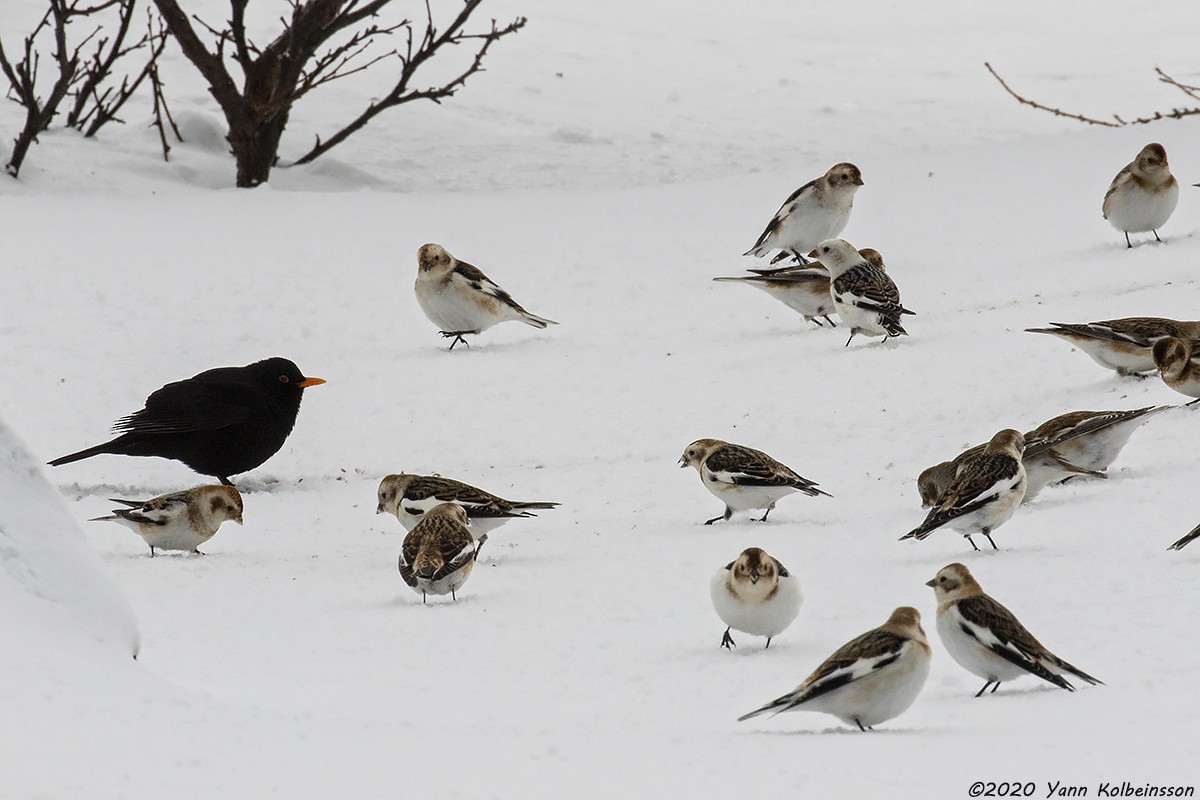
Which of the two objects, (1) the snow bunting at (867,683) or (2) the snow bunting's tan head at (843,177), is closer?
(1) the snow bunting at (867,683)

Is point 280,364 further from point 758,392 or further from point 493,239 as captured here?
point 493,239

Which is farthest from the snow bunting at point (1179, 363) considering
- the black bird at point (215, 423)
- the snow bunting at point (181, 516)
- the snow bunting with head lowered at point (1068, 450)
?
the snow bunting at point (181, 516)

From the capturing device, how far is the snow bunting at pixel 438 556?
6.50 meters

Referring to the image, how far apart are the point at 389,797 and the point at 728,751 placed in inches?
37.4

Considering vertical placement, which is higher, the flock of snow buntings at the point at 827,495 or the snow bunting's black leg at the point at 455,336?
the flock of snow buntings at the point at 827,495

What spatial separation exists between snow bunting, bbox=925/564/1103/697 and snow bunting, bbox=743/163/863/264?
21.6 ft

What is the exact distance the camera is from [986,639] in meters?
4.93

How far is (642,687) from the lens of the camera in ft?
17.8

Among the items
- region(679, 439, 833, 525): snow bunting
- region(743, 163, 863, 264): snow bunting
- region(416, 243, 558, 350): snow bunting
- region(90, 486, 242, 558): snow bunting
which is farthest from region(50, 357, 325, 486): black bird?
region(743, 163, 863, 264): snow bunting

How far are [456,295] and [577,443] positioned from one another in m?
1.93

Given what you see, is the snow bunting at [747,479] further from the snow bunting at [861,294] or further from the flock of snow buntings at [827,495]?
the snow bunting at [861,294]

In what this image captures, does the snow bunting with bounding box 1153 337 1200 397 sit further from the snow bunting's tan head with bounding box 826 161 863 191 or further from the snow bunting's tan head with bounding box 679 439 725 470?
A: the snow bunting's tan head with bounding box 826 161 863 191

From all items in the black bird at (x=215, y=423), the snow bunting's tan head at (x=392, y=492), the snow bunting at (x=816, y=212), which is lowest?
the black bird at (x=215, y=423)

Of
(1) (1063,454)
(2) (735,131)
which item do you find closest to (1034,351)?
(1) (1063,454)
